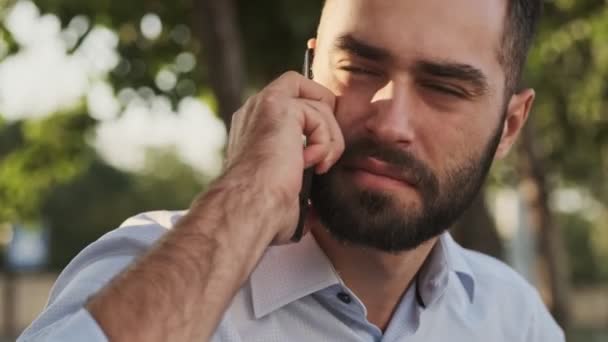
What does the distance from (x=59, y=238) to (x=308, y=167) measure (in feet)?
134

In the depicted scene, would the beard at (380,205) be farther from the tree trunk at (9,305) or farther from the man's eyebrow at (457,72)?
the tree trunk at (9,305)

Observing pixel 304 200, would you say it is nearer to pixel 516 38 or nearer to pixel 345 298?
pixel 345 298

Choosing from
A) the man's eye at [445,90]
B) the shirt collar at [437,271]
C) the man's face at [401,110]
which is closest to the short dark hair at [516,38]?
the man's face at [401,110]

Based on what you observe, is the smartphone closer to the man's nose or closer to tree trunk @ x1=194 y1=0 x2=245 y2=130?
the man's nose

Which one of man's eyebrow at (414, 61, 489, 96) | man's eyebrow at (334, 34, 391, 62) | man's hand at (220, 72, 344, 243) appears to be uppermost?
man's eyebrow at (334, 34, 391, 62)

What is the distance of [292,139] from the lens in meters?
2.55

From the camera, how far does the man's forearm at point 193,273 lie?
2123mm

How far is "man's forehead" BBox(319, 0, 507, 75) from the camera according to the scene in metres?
2.77

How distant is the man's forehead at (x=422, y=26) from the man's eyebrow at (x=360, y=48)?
11 mm

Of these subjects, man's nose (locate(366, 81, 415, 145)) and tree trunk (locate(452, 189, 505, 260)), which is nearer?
man's nose (locate(366, 81, 415, 145))

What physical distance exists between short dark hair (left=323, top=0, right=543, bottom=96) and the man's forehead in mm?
86

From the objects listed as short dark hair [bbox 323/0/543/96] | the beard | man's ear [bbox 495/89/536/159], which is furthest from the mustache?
man's ear [bbox 495/89/536/159]

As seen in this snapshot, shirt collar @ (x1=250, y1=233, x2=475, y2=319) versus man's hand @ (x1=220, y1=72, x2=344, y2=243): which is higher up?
man's hand @ (x1=220, y1=72, x2=344, y2=243)

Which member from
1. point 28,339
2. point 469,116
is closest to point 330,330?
point 469,116
